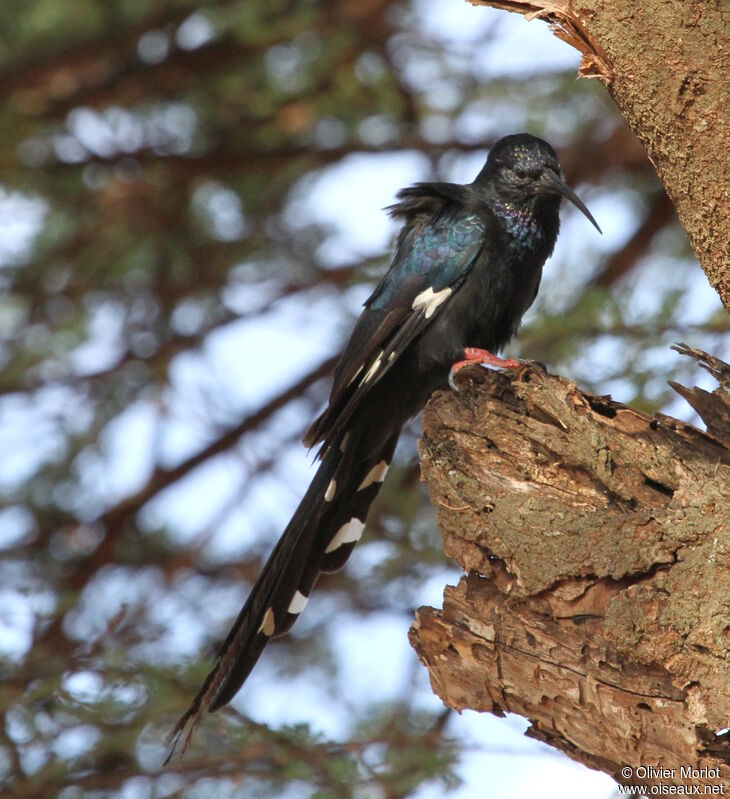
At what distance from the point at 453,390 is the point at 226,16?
2.91 meters

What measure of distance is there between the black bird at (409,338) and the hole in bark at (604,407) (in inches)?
24.4

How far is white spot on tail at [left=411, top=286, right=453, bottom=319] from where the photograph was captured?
143 inches

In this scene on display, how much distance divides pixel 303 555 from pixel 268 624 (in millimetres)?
261

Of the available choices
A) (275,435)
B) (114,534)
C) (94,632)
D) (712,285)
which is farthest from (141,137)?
(712,285)

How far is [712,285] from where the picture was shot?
9.19 ft

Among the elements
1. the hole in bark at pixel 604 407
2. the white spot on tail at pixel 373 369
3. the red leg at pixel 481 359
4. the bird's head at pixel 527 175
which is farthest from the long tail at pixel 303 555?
the hole in bark at pixel 604 407

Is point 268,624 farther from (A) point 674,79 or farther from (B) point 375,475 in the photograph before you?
(A) point 674,79

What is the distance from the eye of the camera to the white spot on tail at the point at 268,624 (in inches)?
135

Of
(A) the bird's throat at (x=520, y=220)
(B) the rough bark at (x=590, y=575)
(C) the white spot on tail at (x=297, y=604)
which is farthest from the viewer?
(A) the bird's throat at (x=520, y=220)

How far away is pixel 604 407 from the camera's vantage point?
9.03ft

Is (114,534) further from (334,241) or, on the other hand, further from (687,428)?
(687,428)

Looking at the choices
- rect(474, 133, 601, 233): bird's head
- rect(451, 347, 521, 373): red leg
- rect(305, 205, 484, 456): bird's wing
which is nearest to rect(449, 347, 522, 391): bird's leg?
rect(451, 347, 521, 373): red leg

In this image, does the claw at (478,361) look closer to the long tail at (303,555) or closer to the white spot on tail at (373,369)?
the white spot on tail at (373,369)

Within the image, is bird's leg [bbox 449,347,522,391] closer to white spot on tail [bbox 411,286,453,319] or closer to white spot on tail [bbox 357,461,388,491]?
white spot on tail [bbox 411,286,453,319]
